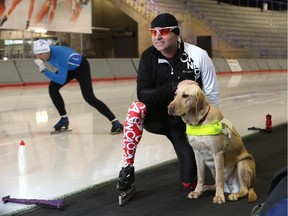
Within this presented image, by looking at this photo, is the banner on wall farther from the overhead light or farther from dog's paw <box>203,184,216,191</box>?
dog's paw <box>203,184,216,191</box>

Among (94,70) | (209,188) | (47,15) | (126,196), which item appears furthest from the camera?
(47,15)

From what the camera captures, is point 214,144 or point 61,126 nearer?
point 214,144

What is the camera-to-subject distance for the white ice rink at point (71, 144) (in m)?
3.79

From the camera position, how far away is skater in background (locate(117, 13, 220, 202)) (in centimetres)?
327

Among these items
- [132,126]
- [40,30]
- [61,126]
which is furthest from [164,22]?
[40,30]

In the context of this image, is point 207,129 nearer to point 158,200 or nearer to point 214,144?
point 214,144

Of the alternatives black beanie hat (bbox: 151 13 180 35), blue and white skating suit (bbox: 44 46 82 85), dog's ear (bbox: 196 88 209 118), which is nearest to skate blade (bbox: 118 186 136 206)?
dog's ear (bbox: 196 88 209 118)

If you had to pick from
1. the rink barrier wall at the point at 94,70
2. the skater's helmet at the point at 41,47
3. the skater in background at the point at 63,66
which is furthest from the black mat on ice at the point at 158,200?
the rink barrier wall at the point at 94,70

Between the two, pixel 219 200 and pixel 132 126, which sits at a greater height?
pixel 132 126

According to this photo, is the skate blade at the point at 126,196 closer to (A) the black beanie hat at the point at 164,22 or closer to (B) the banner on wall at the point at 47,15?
(A) the black beanie hat at the point at 164,22

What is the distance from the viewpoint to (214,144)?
3000 millimetres

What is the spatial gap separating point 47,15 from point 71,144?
1242 centimetres

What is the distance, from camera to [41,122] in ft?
23.6

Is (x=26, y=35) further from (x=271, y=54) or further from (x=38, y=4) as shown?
(x=271, y=54)
